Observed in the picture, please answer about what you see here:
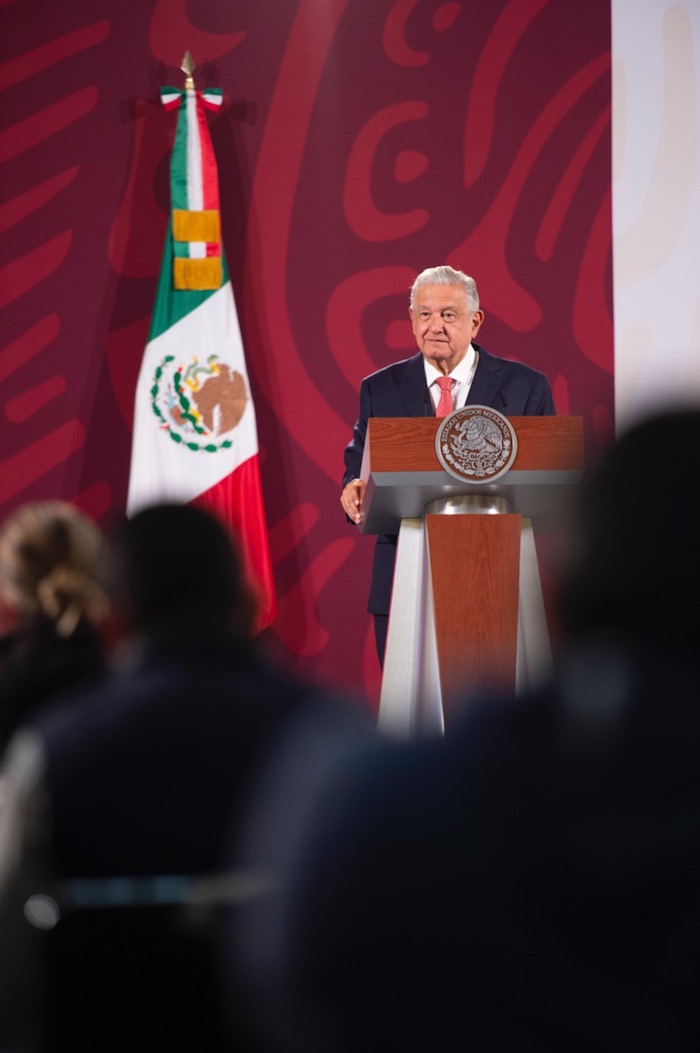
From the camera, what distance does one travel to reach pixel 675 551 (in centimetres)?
72

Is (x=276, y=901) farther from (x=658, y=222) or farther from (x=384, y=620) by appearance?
(x=658, y=222)

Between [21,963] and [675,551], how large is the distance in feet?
2.40

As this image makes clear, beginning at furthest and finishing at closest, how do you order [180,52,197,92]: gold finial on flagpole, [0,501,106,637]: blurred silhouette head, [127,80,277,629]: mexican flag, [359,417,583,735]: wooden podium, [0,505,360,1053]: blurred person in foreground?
1. [180,52,197,92]: gold finial on flagpole
2. [127,80,277,629]: mexican flag
3. [359,417,583,735]: wooden podium
4. [0,501,106,637]: blurred silhouette head
5. [0,505,360,1053]: blurred person in foreground

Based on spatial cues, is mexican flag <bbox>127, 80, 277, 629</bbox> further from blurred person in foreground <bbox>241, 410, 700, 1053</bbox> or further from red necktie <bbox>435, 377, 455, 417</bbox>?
blurred person in foreground <bbox>241, 410, 700, 1053</bbox>

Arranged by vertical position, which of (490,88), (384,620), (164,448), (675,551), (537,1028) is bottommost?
(384,620)

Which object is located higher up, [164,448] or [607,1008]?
[607,1008]

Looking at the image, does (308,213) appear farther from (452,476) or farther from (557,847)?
(557,847)

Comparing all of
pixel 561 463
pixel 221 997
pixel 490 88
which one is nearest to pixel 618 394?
pixel 490 88

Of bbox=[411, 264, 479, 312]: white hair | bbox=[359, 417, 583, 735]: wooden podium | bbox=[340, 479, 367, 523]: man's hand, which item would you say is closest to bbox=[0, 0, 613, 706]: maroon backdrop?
bbox=[411, 264, 479, 312]: white hair

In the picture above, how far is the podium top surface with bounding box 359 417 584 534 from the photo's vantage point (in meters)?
2.84

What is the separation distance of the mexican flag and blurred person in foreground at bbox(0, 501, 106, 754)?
321 cm

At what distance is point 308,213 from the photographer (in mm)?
5367

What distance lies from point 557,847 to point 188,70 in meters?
5.04

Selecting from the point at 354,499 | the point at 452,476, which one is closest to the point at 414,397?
the point at 354,499
